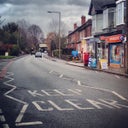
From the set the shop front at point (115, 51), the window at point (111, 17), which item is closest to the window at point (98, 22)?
the window at point (111, 17)

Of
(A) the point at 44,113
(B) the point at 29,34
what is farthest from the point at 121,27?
(B) the point at 29,34

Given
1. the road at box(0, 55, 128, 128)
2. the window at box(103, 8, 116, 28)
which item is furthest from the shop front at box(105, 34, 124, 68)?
the road at box(0, 55, 128, 128)

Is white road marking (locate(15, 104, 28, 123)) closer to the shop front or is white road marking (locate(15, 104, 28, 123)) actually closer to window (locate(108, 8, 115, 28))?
the shop front

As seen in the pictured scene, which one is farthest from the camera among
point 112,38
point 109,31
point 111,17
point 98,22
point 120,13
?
point 98,22

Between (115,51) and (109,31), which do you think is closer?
(115,51)

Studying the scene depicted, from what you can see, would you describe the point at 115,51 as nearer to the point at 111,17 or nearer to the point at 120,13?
the point at 120,13

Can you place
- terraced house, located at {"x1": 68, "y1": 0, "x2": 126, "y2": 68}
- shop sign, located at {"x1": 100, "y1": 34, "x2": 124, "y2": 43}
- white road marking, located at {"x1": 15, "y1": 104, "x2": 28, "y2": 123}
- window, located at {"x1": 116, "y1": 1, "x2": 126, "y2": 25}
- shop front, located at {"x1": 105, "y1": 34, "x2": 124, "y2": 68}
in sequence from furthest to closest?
shop sign, located at {"x1": 100, "y1": 34, "x2": 124, "y2": 43} → shop front, located at {"x1": 105, "y1": 34, "x2": 124, "y2": 68} → terraced house, located at {"x1": 68, "y1": 0, "x2": 126, "y2": 68} → window, located at {"x1": 116, "y1": 1, "x2": 126, "y2": 25} → white road marking, located at {"x1": 15, "y1": 104, "x2": 28, "y2": 123}

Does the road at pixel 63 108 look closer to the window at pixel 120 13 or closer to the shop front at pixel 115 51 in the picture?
the shop front at pixel 115 51

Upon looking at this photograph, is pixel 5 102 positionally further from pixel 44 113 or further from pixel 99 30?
pixel 99 30

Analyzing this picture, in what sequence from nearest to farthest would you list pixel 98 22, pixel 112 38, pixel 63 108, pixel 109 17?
pixel 63 108 < pixel 112 38 < pixel 109 17 < pixel 98 22

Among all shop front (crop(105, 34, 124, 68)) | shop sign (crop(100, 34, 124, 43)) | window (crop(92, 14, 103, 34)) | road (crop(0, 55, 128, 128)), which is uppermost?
window (crop(92, 14, 103, 34))

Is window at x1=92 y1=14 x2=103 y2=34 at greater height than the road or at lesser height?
greater

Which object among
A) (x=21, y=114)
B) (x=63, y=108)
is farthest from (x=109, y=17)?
(x=21, y=114)

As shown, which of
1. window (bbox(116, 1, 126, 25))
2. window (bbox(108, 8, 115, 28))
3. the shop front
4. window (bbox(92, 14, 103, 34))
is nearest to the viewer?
window (bbox(116, 1, 126, 25))
